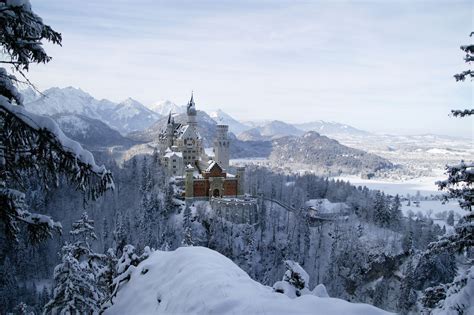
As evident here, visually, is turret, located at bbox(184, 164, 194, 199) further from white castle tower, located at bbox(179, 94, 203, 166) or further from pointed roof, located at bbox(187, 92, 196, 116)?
pointed roof, located at bbox(187, 92, 196, 116)

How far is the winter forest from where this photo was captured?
6.27 metres

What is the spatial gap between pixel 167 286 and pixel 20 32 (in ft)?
25.4

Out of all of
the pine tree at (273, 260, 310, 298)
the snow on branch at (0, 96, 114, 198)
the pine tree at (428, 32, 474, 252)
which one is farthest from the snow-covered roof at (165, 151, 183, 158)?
the snow on branch at (0, 96, 114, 198)

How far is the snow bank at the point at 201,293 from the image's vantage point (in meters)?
7.54

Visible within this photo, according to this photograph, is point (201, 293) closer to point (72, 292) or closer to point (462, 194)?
point (462, 194)

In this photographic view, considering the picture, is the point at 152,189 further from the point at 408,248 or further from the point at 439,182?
the point at 439,182

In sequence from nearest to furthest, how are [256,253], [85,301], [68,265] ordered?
1. [85,301]
2. [68,265]
3. [256,253]

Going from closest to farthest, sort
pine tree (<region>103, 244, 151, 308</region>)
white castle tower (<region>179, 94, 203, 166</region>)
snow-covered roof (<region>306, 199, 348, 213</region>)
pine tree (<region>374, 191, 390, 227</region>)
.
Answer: pine tree (<region>103, 244, 151, 308</region>) → white castle tower (<region>179, 94, 203, 166</region>) → pine tree (<region>374, 191, 390, 227</region>) → snow-covered roof (<region>306, 199, 348, 213</region>)

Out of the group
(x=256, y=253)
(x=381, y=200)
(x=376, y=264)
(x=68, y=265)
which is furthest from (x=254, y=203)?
(x=68, y=265)

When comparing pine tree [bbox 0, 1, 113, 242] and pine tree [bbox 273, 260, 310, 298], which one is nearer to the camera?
pine tree [bbox 0, 1, 113, 242]

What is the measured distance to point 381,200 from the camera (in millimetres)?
78188

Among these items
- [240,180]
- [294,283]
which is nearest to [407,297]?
[240,180]

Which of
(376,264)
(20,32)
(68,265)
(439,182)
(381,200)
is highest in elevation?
Result: (20,32)

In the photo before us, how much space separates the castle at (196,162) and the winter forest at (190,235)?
0.83 ft
